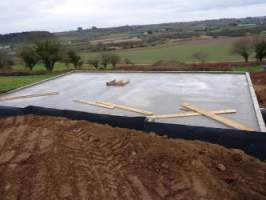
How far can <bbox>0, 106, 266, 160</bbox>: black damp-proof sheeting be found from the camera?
4965mm

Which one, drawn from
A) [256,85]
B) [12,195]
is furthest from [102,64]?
[12,195]

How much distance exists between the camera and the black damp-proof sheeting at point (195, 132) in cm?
496

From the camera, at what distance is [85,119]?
636 cm

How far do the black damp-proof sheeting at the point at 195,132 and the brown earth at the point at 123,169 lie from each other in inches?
13.3

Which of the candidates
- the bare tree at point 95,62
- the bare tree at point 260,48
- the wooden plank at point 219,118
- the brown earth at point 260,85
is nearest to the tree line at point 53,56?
the bare tree at point 95,62

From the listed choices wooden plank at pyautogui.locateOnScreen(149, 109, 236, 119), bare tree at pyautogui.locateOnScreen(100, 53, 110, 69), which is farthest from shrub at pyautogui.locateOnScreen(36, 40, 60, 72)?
wooden plank at pyautogui.locateOnScreen(149, 109, 236, 119)

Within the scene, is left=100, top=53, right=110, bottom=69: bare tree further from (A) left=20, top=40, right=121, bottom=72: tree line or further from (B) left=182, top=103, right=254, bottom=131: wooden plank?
(B) left=182, top=103, right=254, bottom=131: wooden plank

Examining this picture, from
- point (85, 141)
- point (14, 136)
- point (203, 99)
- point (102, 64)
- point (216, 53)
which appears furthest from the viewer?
point (216, 53)

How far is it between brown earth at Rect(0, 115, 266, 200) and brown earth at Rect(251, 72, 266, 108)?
297 inches

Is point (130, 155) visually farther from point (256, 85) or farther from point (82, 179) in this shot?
point (256, 85)

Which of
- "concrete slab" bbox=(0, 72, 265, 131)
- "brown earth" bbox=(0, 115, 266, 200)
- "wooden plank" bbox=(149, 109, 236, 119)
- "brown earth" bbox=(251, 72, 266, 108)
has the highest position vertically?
"concrete slab" bbox=(0, 72, 265, 131)

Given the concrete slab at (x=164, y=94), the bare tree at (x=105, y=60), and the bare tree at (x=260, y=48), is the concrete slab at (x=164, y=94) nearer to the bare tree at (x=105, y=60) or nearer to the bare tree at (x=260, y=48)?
the bare tree at (x=260, y=48)

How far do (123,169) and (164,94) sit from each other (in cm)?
405

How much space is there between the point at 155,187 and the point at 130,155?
79 centimetres
